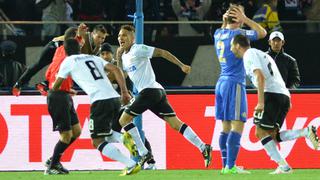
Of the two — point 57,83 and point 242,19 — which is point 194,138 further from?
point 57,83

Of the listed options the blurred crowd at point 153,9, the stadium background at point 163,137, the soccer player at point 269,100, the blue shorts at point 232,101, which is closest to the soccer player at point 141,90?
the blue shorts at point 232,101

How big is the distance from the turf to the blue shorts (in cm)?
82

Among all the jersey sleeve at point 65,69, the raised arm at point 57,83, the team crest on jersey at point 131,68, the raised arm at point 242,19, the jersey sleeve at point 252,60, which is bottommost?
the team crest on jersey at point 131,68

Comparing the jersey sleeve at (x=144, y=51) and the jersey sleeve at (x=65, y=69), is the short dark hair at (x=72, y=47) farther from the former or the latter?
the jersey sleeve at (x=144, y=51)

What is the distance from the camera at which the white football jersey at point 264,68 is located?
1612 cm

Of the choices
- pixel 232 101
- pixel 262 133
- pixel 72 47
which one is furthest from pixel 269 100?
pixel 72 47

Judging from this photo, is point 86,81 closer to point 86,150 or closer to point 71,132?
point 71,132

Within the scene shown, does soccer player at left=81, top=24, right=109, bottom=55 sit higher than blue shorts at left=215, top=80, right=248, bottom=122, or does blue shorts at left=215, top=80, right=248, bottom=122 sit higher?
soccer player at left=81, top=24, right=109, bottom=55

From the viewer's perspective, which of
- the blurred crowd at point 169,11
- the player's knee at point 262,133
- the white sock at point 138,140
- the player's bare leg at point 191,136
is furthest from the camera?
the blurred crowd at point 169,11

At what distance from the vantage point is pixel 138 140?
A: 17.7 metres

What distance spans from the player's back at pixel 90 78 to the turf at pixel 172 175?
3.68ft

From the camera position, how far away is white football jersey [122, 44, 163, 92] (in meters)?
17.7

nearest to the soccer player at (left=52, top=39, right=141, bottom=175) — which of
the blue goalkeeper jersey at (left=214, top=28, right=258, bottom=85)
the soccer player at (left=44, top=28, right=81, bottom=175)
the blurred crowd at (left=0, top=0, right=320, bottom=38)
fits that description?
the soccer player at (left=44, top=28, right=81, bottom=175)

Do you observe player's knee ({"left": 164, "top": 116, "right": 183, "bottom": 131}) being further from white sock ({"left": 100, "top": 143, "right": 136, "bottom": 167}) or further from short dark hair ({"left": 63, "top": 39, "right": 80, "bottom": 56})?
short dark hair ({"left": 63, "top": 39, "right": 80, "bottom": 56})
